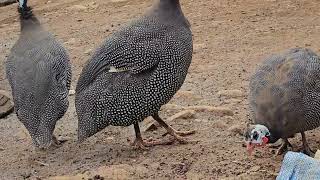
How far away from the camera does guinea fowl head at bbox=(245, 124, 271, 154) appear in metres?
4.03

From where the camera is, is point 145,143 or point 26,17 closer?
point 145,143

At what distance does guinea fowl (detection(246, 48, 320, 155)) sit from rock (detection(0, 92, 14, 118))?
2355 millimetres

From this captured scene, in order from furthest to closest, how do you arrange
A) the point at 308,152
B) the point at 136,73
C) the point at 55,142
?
the point at 55,142 → the point at 136,73 → the point at 308,152

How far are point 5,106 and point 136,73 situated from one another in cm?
184

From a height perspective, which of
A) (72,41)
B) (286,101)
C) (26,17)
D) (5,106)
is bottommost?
(72,41)

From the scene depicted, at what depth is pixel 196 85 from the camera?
6047 mm

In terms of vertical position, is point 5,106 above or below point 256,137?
below

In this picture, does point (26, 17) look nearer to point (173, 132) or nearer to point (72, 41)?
point (173, 132)

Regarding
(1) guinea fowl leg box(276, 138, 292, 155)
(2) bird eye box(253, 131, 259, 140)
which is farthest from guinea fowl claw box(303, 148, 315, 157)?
(2) bird eye box(253, 131, 259, 140)

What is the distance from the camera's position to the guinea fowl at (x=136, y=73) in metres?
4.59

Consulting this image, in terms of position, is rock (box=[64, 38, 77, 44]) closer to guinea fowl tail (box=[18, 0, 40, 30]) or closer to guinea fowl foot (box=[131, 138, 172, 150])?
guinea fowl tail (box=[18, 0, 40, 30])

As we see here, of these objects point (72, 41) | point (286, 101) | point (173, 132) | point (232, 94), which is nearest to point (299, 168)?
point (286, 101)

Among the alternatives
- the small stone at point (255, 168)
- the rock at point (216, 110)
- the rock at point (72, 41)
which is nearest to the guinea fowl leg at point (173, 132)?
the rock at point (216, 110)

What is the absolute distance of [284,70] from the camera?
438 cm
